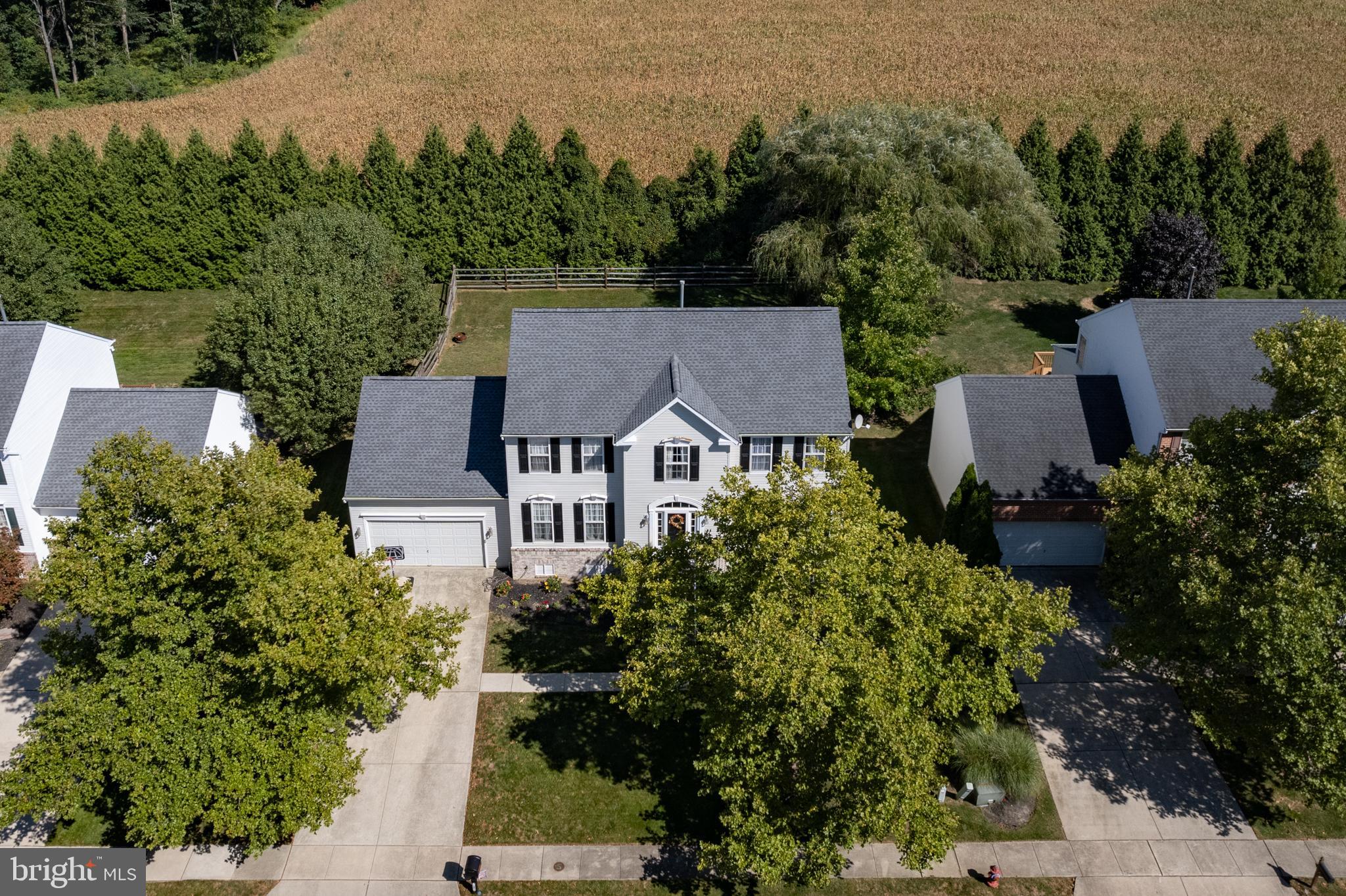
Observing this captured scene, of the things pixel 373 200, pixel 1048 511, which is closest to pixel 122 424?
pixel 373 200

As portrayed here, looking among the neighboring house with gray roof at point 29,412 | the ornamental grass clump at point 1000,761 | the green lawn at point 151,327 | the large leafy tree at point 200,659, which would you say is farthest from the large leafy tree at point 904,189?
the neighboring house with gray roof at point 29,412

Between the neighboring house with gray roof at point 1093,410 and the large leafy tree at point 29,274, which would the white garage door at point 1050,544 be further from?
the large leafy tree at point 29,274

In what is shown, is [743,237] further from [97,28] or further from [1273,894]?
[97,28]

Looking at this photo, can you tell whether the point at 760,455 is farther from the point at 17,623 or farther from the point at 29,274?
the point at 29,274

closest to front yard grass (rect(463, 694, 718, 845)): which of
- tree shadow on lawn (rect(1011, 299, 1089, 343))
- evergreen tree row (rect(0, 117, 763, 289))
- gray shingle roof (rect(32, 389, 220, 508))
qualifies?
gray shingle roof (rect(32, 389, 220, 508))

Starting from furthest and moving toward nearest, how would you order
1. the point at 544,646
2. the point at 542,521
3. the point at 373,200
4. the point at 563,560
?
the point at 373,200 < the point at 563,560 < the point at 542,521 < the point at 544,646

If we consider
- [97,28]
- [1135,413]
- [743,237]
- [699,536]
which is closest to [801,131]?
[743,237]

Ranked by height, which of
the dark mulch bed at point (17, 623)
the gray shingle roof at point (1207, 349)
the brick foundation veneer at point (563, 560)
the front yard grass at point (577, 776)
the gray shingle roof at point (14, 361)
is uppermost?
the gray shingle roof at point (1207, 349)
